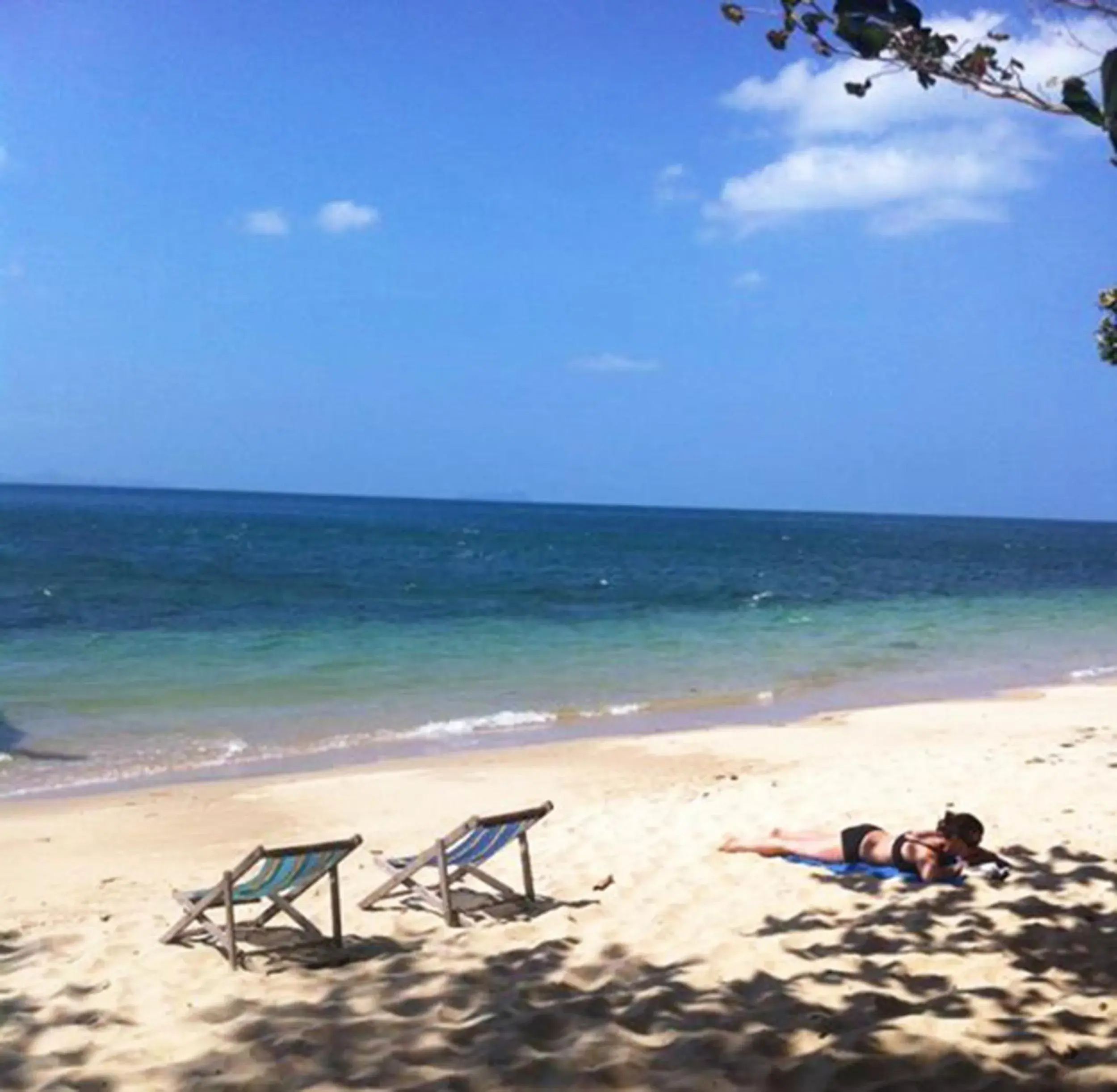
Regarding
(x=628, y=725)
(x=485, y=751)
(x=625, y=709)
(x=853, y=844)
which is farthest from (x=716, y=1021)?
(x=625, y=709)

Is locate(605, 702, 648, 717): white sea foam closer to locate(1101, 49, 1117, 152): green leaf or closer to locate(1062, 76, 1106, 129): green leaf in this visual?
locate(1062, 76, 1106, 129): green leaf

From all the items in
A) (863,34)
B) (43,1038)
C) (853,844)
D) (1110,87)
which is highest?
(863,34)

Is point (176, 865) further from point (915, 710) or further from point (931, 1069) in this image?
point (915, 710)

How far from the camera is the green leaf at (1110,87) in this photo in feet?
8.09

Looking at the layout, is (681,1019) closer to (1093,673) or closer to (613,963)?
(613,963)

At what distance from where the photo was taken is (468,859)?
6.45m

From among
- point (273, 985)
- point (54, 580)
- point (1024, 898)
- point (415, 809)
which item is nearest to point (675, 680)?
point (415, 809)

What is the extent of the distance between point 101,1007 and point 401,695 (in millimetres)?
11574

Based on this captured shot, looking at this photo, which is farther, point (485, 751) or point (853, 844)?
point (485, 751)

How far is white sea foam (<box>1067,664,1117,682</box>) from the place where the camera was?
19792 mm

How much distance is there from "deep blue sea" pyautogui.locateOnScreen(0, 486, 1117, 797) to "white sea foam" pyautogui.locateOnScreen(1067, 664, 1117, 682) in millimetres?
207

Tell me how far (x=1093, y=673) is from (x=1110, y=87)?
1980cm

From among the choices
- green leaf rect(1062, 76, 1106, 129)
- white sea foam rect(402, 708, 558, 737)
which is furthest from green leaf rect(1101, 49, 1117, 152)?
white sea foam rect(402, 708, 558, 737)

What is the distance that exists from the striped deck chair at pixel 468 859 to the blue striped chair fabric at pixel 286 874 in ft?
1.93
